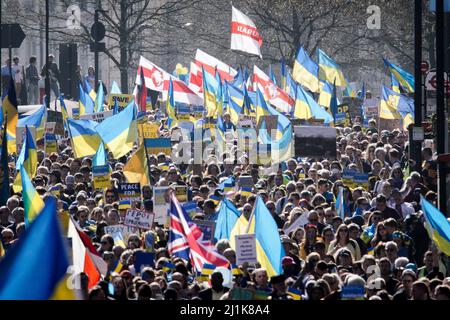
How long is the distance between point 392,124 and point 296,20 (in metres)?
19.5

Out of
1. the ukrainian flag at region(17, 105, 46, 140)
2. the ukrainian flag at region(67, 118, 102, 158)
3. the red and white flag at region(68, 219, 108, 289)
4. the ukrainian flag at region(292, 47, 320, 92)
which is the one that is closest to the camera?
the red and white flag at region(68, 219, 108, 289)

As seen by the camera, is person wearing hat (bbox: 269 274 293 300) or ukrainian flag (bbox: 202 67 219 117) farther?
ukrainian flag (bbox: 202 67 219 117)

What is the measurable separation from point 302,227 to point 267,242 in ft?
7.89

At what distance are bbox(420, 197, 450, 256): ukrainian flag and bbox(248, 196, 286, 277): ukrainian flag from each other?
1.54 meters

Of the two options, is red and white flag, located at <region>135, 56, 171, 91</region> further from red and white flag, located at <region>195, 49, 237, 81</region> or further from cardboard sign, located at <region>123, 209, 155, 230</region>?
cardboard sign, located at <region>123, 209, 155, 230</region>

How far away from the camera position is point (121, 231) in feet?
54.5

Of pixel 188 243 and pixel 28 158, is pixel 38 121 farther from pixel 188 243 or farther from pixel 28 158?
pixel 188 243

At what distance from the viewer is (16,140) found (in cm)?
2497

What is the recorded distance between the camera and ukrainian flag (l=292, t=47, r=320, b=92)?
33.7 m

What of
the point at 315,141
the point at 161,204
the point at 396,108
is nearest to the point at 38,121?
the point at 315,141

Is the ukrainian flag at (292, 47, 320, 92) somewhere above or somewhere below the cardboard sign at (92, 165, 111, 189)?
above

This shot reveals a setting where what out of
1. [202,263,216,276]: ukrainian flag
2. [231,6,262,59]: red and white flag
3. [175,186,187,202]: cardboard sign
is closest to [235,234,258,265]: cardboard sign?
[202,263,216,276]: ukrainian flag

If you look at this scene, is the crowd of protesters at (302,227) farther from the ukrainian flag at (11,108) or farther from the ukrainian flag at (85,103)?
the ukrainian flag at (85,103)

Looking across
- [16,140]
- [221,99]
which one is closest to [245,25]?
[221,99]
